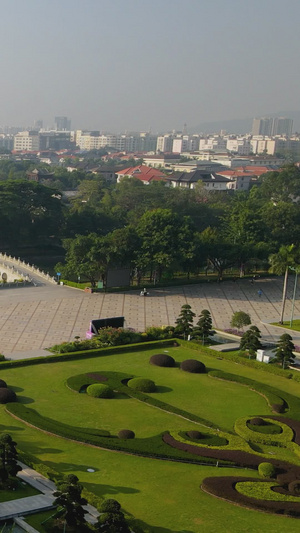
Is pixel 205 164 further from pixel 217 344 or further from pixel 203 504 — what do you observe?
pixel 203 504

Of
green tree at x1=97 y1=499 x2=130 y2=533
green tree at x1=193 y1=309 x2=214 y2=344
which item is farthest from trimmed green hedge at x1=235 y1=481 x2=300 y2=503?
green tree at x1=193 y1=309 x2=214 y2=344

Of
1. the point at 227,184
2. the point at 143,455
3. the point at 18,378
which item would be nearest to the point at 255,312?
the point at 18,378

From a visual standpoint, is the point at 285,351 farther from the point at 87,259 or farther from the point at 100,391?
the point at 87,259

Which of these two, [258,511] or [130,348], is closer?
[258,511]

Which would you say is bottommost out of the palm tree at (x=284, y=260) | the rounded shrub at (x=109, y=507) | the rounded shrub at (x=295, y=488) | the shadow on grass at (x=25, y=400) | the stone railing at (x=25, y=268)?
the shadow on grass at (x=25, y=400)

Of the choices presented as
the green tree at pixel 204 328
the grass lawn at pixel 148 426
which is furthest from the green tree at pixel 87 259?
the grass lawn at pixel 148 426

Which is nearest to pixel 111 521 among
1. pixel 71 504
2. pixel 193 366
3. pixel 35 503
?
pixel 71 504

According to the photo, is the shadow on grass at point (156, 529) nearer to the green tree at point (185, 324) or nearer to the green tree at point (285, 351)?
the green tree at point (285, 351)
